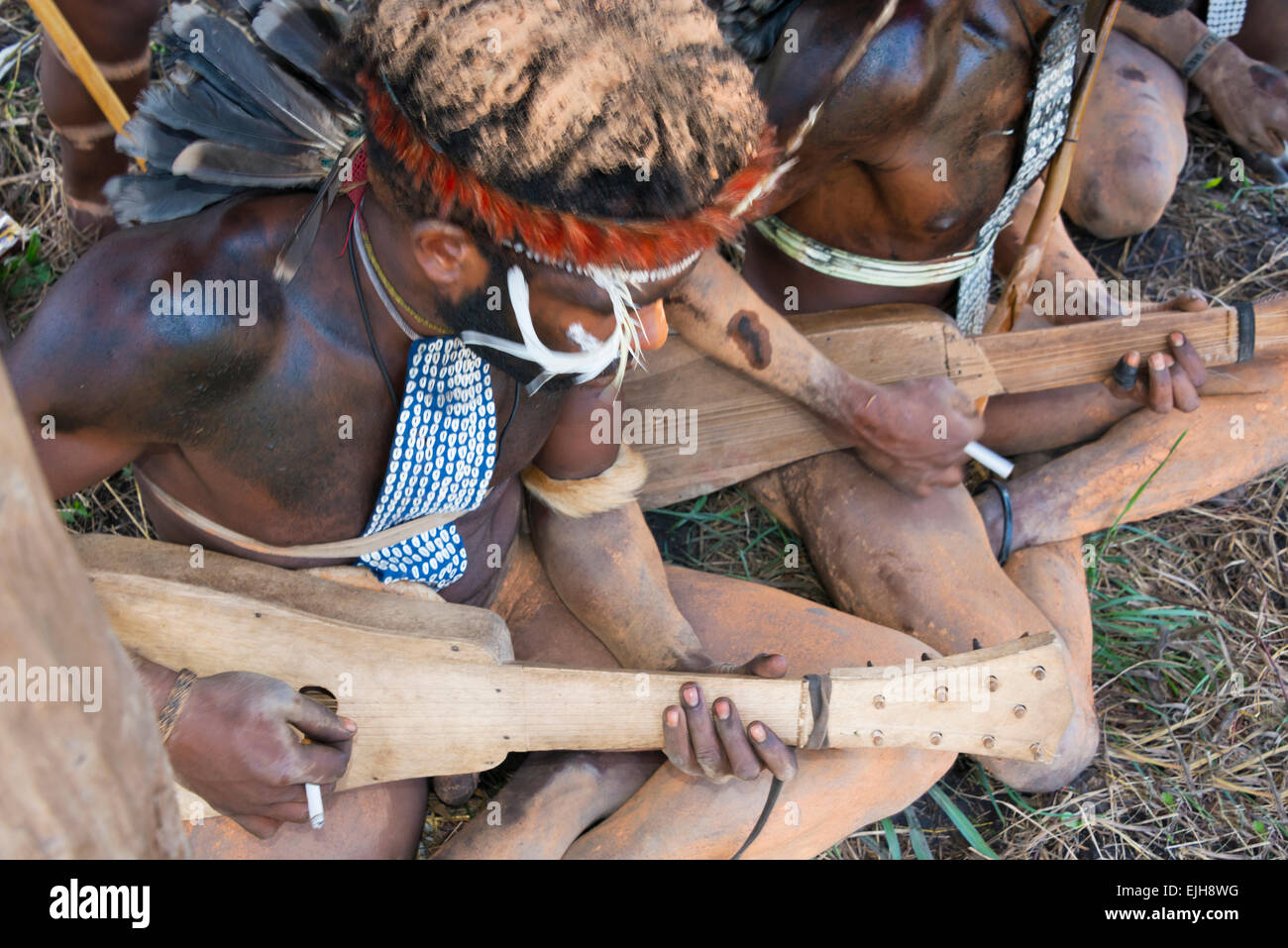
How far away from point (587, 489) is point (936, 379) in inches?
33.3

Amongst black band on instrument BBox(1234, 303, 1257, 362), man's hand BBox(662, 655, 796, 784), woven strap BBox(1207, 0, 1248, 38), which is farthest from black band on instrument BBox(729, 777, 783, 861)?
woven strap BBox(1207, 0, 1248, 38)

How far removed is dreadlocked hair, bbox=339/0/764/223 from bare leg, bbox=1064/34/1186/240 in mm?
2355

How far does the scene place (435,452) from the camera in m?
1.74

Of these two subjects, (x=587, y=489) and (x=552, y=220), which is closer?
(x=552, y=220)

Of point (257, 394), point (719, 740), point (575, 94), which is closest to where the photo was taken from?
point (575, 94)

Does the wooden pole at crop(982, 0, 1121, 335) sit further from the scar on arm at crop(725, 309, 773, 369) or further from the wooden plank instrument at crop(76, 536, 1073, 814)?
the wooden plank instrument at crop(76, 536, 1073, 814)

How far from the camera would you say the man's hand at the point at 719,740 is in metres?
1.79

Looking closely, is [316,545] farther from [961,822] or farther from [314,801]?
[961,822]

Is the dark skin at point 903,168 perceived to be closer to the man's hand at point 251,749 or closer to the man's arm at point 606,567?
the man's arm at point 606,567

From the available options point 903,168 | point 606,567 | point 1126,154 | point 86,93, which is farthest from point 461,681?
point 1126,154

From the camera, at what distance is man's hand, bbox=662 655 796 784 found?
5.88 ft

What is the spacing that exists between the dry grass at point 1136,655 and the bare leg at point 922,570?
13 cm
